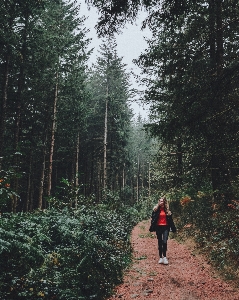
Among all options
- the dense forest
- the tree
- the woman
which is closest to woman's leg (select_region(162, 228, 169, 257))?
the woman

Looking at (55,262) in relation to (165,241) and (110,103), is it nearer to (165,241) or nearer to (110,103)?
(165,241)

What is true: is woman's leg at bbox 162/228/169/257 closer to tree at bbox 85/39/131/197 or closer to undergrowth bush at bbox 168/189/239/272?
undergrowth bush at bbox 168/189/239/272

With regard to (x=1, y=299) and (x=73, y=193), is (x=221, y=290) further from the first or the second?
(x=73, y=193)

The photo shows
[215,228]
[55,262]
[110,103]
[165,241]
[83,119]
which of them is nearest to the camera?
[55,262]

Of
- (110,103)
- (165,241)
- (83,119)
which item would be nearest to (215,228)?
(165,241)

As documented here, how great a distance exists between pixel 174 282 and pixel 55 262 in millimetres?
2834

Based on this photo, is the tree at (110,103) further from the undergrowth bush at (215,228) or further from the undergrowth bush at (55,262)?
the undergrowth bush at (55,262)

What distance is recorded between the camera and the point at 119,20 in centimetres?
534

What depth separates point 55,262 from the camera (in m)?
5.24

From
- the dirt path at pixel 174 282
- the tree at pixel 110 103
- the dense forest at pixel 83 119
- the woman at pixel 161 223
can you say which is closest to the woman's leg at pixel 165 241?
the woman at pixel 161 223

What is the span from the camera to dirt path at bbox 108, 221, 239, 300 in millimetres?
5188

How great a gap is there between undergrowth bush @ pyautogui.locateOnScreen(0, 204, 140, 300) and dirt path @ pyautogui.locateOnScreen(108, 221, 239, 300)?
37 centimetres

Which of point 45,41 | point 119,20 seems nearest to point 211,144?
point 119,20

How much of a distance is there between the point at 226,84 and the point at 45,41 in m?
13.9
